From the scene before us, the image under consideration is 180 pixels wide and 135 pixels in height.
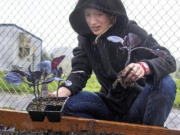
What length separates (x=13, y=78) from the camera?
0.65 meters

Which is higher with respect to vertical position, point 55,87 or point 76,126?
point 76,126

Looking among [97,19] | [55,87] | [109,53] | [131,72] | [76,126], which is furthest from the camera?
[55,87]

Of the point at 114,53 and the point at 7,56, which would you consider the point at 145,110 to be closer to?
the point at 114,53

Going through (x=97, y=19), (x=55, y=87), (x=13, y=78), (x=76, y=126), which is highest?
(x=97, y=19)

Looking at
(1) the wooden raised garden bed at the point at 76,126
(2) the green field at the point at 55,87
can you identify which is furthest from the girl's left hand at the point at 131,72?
(2) the green field at the point at 55,87

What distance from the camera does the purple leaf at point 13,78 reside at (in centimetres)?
64

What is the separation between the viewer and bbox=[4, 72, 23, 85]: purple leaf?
0.64 m

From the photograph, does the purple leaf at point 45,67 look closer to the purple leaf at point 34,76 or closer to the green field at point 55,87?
the purple leaf at point 34,76

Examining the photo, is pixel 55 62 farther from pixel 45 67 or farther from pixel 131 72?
pixel 131 72

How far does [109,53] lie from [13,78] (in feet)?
1.59

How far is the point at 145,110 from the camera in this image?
846 mm

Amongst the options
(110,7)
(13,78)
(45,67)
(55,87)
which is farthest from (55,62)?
(55,87)

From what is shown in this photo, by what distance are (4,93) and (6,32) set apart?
26.8 inches

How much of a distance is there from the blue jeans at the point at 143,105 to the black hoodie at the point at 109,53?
0.05 meters
